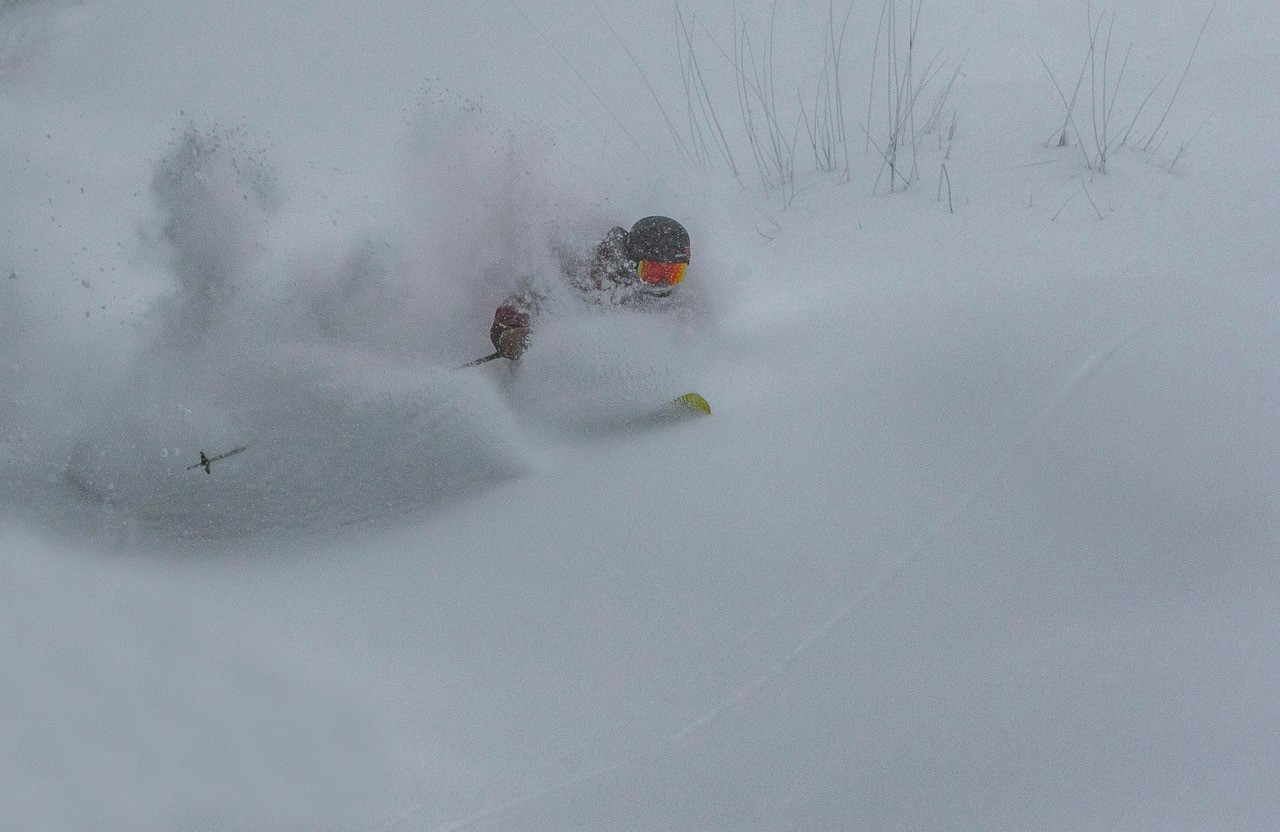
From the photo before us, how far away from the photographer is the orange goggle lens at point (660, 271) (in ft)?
6.36

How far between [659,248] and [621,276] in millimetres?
206

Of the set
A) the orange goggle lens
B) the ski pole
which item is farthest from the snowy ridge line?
the ski pole

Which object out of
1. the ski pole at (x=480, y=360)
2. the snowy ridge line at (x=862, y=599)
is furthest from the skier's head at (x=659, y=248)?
the snowy ridge line at (x=862, y=599)

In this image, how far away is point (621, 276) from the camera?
210 centimetres

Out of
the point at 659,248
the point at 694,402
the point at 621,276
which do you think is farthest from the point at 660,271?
the point at 694,402

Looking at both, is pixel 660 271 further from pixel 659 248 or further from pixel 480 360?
pixel 480 360

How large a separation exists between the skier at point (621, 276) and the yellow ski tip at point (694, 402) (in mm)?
309

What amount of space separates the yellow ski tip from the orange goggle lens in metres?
0.31

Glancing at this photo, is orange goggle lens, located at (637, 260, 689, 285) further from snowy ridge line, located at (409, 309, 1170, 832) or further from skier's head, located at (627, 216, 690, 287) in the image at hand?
snowy ridge line, located at (409, 309, 1170, 832)

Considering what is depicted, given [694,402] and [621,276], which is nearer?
[694,402]

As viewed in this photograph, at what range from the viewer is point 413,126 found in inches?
108

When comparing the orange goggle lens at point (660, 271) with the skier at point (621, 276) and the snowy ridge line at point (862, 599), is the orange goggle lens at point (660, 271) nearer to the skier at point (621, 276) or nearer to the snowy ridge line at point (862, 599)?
the skier at point (621, 276)

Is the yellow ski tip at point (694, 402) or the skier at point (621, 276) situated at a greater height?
the skier at point (621, 276)

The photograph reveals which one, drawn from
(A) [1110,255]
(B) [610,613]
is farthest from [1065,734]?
(A) [1110,255]
